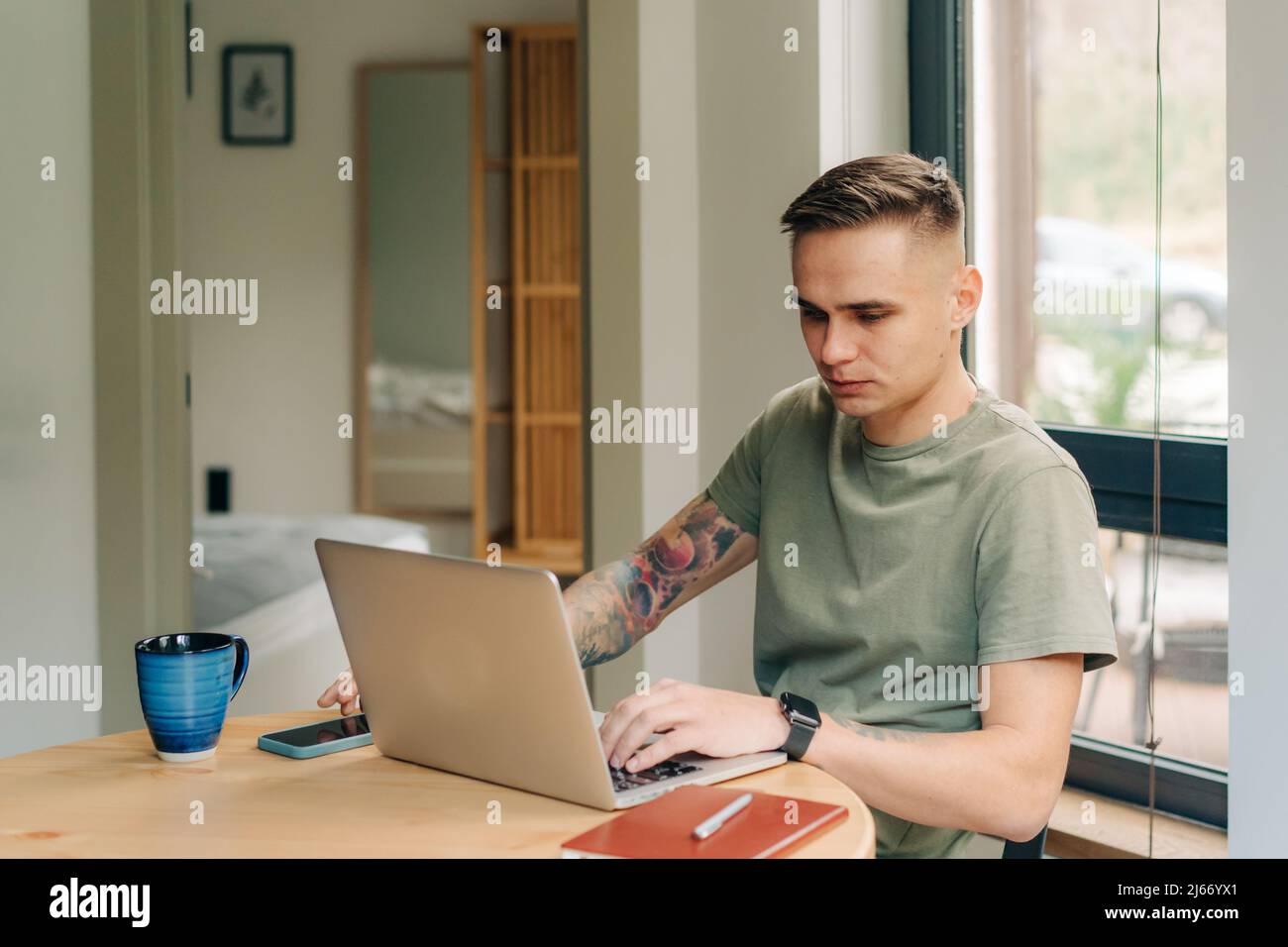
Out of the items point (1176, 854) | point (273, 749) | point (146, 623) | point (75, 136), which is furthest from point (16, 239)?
point (1176, 854)

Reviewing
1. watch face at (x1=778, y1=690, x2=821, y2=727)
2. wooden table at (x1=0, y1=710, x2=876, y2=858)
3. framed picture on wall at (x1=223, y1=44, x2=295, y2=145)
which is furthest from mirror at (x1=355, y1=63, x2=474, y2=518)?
watch face at (x1=778, y1=690, x2=821, y2=727)

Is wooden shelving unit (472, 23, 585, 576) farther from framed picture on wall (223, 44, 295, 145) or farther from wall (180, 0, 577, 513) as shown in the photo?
framed picture on wall (223, 44, 295, 145)

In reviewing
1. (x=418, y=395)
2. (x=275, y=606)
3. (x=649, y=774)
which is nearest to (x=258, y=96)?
(x=418, y=395)

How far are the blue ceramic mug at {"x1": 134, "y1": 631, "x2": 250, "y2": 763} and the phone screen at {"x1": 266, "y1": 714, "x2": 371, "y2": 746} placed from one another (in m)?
0.07

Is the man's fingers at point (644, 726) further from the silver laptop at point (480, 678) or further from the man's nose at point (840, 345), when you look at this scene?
the man's nose at point (840, 345)

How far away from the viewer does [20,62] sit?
261 cm

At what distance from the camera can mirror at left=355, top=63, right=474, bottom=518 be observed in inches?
203

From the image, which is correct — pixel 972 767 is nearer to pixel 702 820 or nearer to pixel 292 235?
pixel 702 820

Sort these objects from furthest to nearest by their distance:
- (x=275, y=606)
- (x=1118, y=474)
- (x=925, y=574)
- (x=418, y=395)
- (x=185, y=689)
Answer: (x=418, y=395)
(x=275, y=606)
(x=1118, y=474)
(x=925, y=574)
(x=185, y=689)

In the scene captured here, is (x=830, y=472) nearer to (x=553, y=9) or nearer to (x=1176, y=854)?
(x=1176, y=854)

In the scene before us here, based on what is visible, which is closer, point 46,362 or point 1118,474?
point 1118,474

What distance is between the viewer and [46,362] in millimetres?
2684

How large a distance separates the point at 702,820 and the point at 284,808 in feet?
1.22

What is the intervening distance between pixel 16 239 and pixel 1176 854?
239 cm
